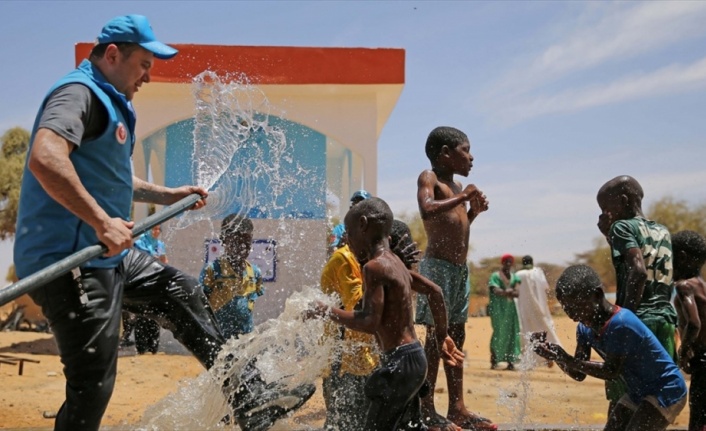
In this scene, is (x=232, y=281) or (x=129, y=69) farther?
(x=232, y=281)

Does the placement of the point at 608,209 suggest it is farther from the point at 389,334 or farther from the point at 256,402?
the point at 256,402

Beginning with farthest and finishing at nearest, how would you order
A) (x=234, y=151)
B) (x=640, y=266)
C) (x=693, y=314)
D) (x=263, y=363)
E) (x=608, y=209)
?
1. (x=234, y=151)
2. (x=608, y=209)
3. (x=693, y=314)
4. (x=640, y=266)
5. (x=263, y=363)

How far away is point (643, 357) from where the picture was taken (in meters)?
4.41

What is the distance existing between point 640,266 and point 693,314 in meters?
0.60

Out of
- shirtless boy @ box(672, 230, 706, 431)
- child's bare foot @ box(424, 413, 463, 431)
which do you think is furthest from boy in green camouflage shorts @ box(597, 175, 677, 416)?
child's bare foot @ box(424, 413, 463, 431)

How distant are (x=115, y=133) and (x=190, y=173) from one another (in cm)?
1067

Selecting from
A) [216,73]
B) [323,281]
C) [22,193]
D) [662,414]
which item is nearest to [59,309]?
[22,193]

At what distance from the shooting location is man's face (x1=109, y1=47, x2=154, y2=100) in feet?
12.1

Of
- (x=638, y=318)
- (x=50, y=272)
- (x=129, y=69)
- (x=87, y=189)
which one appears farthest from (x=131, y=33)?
(x=638, y=318)

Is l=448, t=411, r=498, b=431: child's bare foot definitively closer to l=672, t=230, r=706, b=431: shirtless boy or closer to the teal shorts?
the teal shorts

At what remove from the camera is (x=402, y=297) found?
13.5 feet

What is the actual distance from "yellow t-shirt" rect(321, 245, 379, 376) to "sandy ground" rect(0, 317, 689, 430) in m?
0.88

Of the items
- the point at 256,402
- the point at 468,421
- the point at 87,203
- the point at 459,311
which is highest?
the point at 87,203

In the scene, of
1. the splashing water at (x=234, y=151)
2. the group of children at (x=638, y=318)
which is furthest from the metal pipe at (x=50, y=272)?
the group of children at (x=638, y=318)
